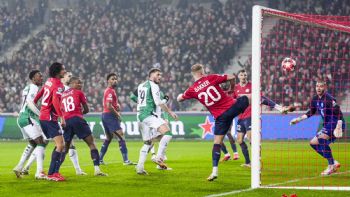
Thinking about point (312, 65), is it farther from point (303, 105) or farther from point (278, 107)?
point (278, 107)

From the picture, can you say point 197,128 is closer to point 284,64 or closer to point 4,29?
point 284,64

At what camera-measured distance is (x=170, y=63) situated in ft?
119

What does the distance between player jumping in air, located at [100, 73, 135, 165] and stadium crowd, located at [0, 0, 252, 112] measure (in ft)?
52.5

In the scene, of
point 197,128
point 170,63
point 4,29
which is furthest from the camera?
point 4,29

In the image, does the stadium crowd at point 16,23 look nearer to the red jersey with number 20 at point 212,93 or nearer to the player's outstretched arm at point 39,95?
the player's outstretched arm at point 39,95

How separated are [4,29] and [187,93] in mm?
33799

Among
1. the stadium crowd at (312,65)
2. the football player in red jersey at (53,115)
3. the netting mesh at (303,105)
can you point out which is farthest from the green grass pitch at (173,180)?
the stadium crowd at (312,65)

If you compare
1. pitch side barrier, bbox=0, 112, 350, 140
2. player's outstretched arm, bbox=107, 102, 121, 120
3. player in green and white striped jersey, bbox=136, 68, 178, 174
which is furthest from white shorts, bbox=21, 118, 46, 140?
pitch side barrier, bbox=0, 112, 350, 140

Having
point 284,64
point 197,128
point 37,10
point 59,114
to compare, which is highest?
point 37,10

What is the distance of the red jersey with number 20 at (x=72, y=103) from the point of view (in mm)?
13500

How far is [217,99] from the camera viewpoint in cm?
1249

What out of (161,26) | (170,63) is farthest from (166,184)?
(161,26)

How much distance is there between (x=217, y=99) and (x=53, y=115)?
10.2 feet

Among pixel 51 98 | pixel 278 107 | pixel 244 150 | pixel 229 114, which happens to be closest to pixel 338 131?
pixel 278 107
